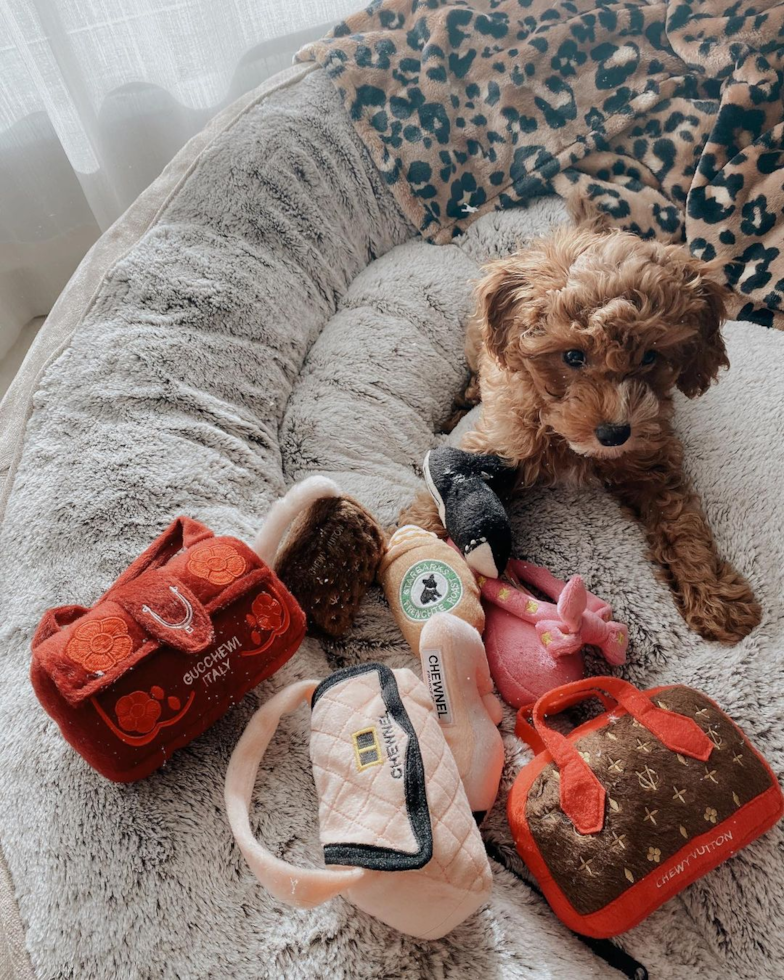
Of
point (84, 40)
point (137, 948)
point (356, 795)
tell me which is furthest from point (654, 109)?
point (137, 948)

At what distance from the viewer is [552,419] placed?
1440 millimetres

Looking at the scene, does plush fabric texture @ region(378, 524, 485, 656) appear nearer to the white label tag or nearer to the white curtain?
the white label tag

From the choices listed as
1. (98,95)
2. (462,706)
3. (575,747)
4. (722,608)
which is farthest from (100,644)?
(98,95)

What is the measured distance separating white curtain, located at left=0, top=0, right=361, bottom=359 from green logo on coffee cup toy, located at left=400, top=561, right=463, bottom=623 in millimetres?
1627

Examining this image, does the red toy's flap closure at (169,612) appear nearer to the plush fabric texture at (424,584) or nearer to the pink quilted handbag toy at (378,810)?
the pink quilted handbag toy at (378,810)

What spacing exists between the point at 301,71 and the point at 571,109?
0.76 metres

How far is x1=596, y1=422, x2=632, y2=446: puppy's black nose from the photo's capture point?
1.35m

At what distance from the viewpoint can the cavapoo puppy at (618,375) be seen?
1.33m

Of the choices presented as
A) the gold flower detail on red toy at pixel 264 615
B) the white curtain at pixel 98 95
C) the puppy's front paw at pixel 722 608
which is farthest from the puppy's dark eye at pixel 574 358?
the white curtain at pixel 98 95

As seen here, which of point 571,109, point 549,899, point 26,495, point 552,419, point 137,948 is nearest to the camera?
point 137,948

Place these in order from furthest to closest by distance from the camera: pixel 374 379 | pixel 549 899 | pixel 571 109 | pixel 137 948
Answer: pixel 571 109, pixel 374 379, pixel 549 899, pixel 137 948

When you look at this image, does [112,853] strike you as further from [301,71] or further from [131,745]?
[301,71]

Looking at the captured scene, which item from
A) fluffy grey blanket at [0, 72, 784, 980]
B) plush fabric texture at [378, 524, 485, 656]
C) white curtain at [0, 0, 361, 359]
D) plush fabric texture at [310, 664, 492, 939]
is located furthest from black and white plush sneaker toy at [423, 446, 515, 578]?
white curtain at [0, 0, 361, 359]

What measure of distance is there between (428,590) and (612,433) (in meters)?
0.45
